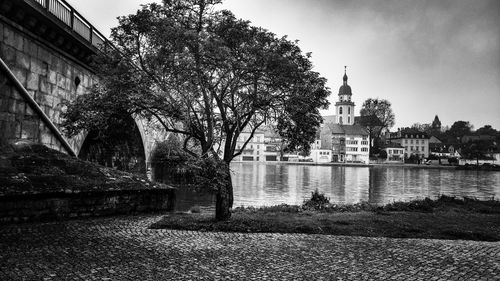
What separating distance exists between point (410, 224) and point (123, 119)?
9665 millimetres

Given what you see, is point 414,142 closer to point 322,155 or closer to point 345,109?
point 345,109

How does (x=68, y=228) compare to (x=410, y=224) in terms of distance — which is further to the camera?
(x=410, y=224)

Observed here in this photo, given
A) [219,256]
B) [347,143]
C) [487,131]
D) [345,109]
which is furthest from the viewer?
[487,131]

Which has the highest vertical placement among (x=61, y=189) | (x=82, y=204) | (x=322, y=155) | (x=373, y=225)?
(x=322, y=155)

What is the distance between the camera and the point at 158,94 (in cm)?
1120

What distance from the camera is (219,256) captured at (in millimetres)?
7312

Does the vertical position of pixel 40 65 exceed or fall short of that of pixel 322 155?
it exceeds it

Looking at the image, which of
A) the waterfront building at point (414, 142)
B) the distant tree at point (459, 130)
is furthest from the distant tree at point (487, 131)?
the waterfront building at point (414, 142)

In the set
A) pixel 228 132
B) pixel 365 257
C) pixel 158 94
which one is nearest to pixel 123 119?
pixel 158 94

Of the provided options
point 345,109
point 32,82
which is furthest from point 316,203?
point 345,109

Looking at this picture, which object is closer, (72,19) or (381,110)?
(72,19)

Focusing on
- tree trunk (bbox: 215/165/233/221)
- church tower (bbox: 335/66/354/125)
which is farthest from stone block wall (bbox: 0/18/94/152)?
church tower (bbox: 335/66/354/125)

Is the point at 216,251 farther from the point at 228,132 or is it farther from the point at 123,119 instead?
the point at 123,119

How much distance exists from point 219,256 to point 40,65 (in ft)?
31.6
